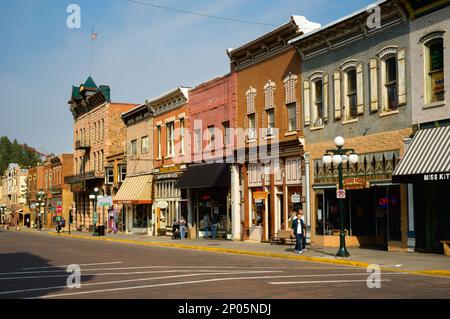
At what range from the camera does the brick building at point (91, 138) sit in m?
60.7

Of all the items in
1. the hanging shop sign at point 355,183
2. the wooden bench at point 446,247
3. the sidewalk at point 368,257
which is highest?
the hanging shop sign at point 355,183

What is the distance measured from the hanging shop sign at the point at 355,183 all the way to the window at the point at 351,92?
292 cm

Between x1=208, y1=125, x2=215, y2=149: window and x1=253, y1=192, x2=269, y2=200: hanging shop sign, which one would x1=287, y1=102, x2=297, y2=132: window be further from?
x1=208, y1=125, x2=215, y2=149: window

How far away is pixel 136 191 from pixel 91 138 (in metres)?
17.5

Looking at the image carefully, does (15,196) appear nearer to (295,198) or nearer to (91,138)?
(91,138)

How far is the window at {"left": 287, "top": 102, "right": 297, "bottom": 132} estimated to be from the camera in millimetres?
32594

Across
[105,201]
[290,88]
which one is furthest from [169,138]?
[290,88]

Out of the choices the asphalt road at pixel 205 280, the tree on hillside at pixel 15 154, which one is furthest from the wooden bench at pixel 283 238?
the tree on hillside at pixel 15 154

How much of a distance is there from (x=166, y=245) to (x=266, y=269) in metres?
17.2

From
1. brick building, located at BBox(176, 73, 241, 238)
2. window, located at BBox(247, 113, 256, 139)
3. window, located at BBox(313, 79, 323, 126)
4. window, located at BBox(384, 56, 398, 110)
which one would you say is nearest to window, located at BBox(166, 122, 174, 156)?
brick building, located at BBox(176, 73, 241, 238)

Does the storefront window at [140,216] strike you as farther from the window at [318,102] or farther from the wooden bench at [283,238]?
the window at [318,102]

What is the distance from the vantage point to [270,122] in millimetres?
34719

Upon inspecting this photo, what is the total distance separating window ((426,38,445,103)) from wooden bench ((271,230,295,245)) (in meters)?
10.2
